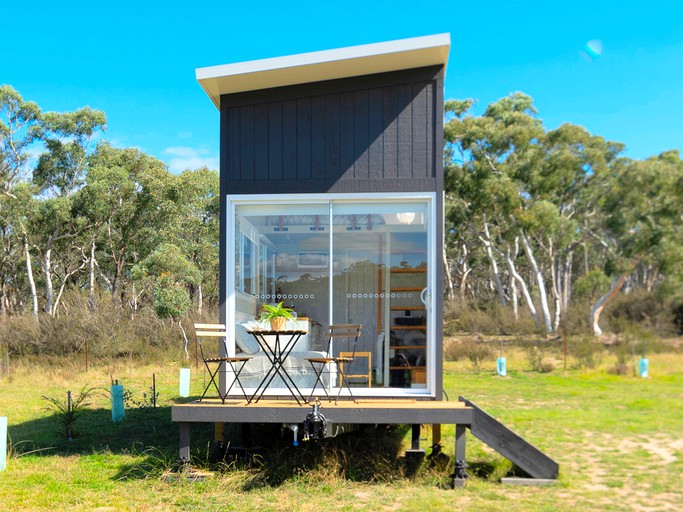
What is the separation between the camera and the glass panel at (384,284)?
663cm

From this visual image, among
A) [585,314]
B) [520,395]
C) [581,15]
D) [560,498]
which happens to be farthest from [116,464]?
[585,314]

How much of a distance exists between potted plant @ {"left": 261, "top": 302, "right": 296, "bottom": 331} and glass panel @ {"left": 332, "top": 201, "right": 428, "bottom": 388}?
0.47m

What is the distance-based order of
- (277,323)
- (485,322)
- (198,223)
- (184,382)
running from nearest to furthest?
(277,323) < (184,382) < (198,223) < (485,322)

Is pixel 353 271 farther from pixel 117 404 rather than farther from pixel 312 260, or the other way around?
pixel 117 404

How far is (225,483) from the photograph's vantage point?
598 cm

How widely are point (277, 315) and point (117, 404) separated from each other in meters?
4.41

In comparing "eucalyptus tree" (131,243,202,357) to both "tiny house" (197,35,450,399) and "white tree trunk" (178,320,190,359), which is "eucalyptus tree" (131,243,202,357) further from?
"tiny house" (197,35,450,399)

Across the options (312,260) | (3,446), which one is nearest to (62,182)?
(3,446)

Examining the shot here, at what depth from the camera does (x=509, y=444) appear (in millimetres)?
6145

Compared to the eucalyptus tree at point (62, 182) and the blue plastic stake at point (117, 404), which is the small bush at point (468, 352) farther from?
the eucalyptus tree at point (62, 182)

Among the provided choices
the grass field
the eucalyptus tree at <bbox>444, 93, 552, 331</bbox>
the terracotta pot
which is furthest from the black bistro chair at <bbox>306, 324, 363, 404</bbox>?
the eucalyptus tree at <bbox>444, 93, 552, 331</bbox>

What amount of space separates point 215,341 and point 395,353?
1256 centimetres

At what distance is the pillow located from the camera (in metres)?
6.74

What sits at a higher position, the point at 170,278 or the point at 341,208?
the point at 341,208
